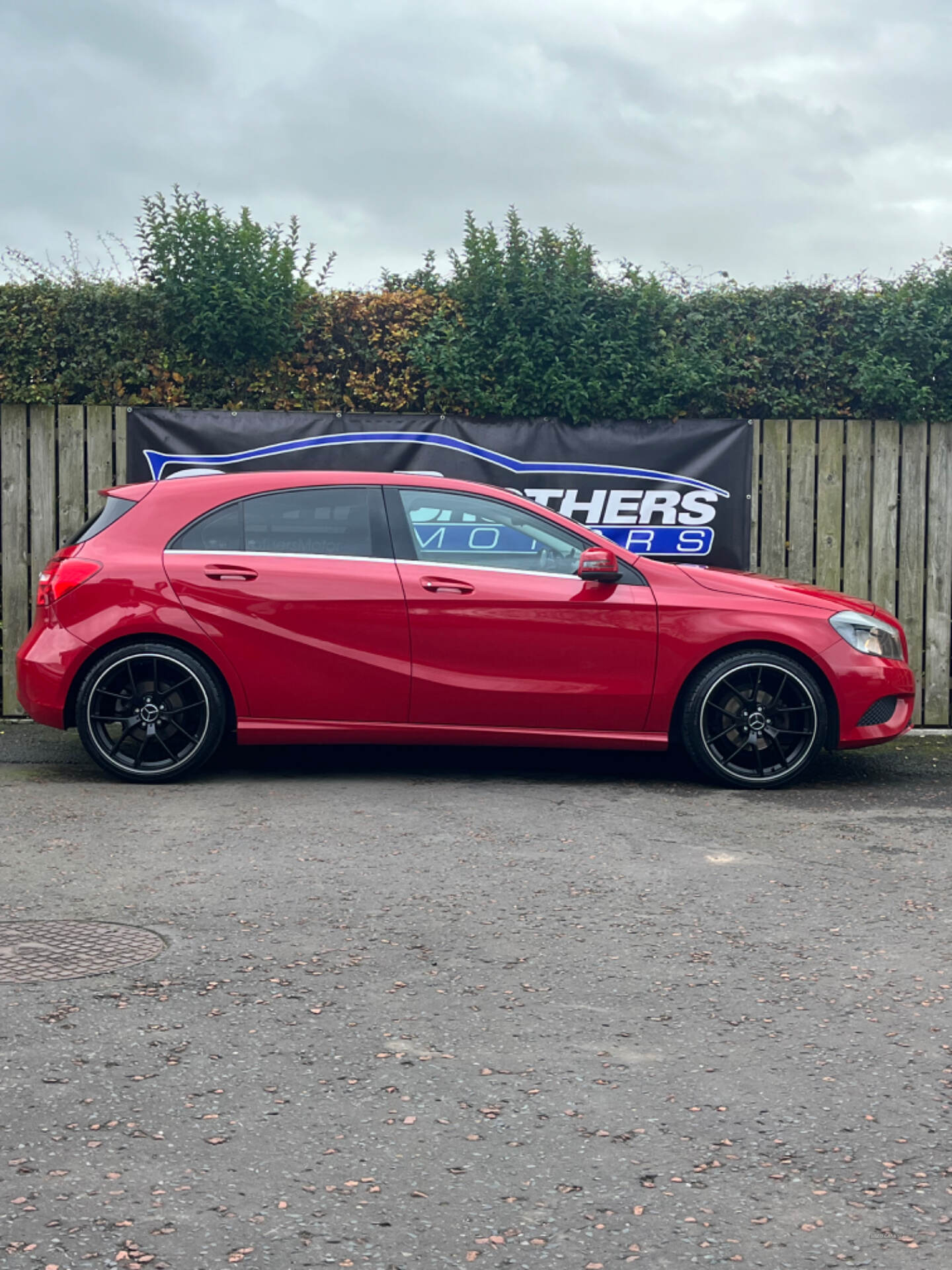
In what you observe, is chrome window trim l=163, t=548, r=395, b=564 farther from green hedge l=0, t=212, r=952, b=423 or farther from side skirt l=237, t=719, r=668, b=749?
green hedge l=0, t=212, r=952, b=423

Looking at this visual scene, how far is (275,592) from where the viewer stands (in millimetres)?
7438

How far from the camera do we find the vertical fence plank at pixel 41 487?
32.9 ft

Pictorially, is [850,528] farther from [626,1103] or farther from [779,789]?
[626,1103]

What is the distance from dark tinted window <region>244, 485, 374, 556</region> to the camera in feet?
25.1

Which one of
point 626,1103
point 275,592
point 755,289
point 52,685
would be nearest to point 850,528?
point 755,289

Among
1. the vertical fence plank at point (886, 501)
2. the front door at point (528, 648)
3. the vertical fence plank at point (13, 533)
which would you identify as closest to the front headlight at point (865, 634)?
the front door at point (528, 648)

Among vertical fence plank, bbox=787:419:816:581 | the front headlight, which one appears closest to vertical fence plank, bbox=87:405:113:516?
vertical fence plank, bbox=787:419:816:581

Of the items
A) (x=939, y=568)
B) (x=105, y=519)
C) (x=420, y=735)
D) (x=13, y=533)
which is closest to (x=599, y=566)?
(x=420, y=735)

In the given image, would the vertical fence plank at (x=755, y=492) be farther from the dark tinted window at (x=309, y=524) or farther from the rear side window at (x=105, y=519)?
the rear side window at (x=105, y=519)

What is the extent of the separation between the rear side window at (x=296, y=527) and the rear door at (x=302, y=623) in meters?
0.02

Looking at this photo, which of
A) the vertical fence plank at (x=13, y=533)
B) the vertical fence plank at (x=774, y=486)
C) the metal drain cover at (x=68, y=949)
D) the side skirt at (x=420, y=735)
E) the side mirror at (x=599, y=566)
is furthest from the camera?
the vertical fence plank at (x=774, y=486)

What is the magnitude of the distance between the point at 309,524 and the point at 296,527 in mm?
71

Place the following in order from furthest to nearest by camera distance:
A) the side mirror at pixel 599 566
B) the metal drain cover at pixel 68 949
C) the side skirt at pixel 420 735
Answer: the side skirt at pixel 420 735 → the side mirror at pixel 599 566 → the metal drain cover at pixel 68 949

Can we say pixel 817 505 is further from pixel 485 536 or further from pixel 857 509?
pixel 485 536
